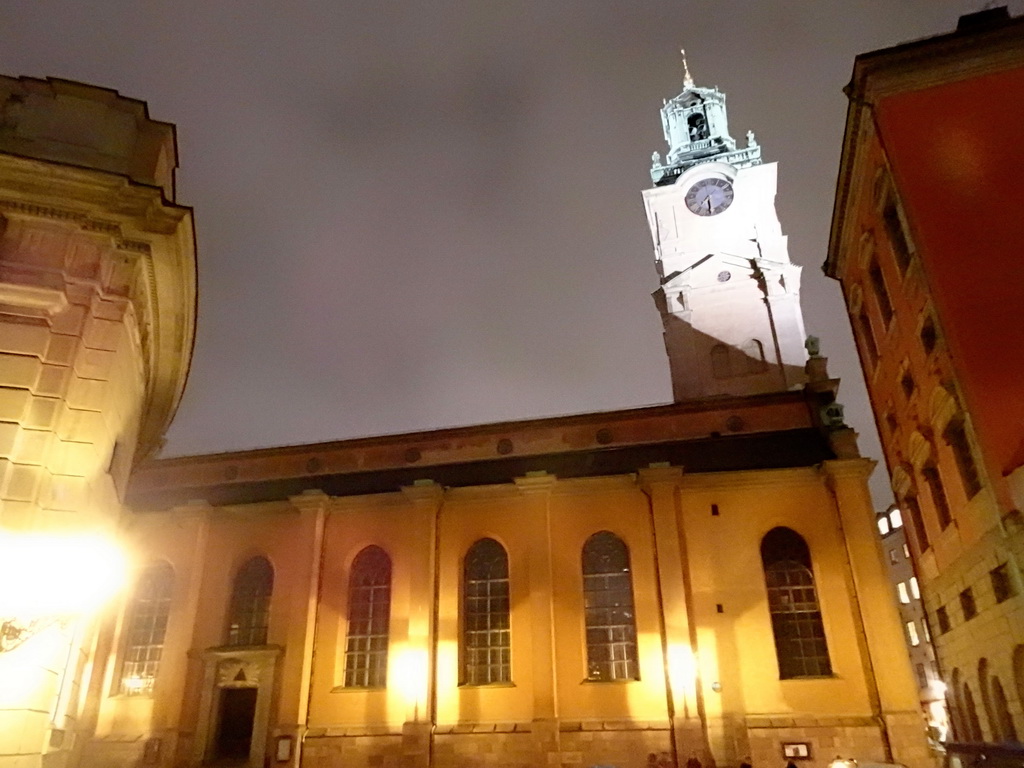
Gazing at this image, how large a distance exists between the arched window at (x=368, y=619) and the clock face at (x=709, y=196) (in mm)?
22370

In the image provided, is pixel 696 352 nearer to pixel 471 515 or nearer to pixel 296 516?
pixel 471 515

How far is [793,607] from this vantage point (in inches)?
775

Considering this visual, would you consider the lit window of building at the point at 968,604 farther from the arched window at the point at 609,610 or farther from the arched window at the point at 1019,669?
the arched window at the point at 609,610

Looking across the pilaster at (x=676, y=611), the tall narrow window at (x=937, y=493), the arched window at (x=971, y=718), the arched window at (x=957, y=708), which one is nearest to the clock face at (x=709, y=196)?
the pilaster at (x=676, y=611)

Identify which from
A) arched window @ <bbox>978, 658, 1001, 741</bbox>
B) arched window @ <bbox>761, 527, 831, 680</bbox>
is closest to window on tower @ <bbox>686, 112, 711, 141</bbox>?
arched window @ <bbox>761, 527, 831, 680</bbox>

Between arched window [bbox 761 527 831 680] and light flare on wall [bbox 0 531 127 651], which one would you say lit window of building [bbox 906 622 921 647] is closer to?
arched window [bbox 761 527 831 680]

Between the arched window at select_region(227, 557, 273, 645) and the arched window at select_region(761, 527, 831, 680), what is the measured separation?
14.9 metres

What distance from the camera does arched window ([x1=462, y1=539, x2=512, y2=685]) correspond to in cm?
2053

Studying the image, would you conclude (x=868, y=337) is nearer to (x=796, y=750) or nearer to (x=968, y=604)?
(x=968, y=604)

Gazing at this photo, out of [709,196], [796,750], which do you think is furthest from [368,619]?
[709,196]

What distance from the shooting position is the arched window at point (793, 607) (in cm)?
1908

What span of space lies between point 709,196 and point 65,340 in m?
31.1

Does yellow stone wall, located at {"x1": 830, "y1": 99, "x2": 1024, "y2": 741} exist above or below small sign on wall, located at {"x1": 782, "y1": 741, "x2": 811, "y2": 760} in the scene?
above

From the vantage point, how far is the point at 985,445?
14102 mm
